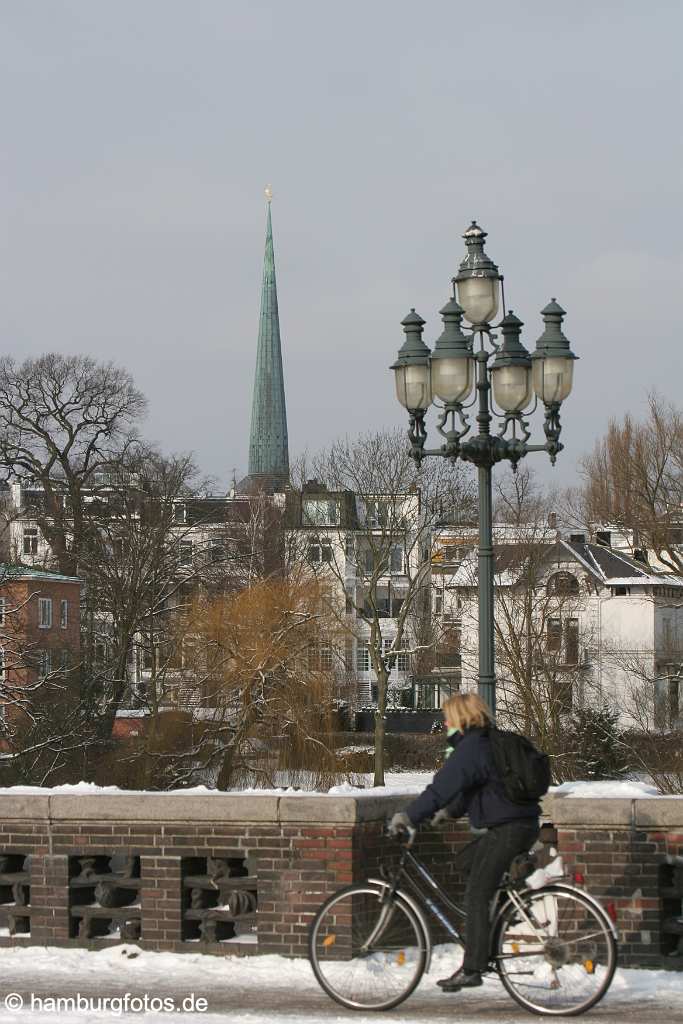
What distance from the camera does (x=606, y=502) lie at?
54.4 m

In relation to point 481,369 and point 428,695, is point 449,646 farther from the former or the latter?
point 481,369

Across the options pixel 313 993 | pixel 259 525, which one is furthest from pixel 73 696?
pixel 313 993

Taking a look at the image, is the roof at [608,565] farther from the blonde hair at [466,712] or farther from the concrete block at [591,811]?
the blonde hair at [466,712]

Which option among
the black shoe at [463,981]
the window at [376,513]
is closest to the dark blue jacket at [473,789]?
the black shoe at [463,981]

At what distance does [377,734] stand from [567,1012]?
1878 inches

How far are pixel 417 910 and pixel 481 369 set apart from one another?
317 inches

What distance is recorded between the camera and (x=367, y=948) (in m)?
8.61

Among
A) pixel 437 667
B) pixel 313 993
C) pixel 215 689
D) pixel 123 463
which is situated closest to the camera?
pixel 313 993

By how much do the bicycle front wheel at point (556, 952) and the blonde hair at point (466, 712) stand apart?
2.96 feet

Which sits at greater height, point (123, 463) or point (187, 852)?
point (123, 463)

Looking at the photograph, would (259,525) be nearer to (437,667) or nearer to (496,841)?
(437,667)

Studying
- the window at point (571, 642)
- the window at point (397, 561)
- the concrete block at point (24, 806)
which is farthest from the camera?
the window at point (397, 561)

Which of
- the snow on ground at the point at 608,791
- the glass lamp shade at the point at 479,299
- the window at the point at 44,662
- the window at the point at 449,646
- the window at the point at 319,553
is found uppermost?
the window at the point at 319,553

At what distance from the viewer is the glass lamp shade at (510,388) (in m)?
15.6
